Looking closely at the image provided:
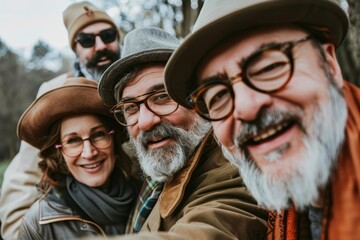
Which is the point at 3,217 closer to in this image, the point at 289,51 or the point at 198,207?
the point at 198,207

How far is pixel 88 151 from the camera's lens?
290cm

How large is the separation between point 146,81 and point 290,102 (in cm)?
131

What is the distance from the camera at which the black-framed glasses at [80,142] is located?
2957 mm

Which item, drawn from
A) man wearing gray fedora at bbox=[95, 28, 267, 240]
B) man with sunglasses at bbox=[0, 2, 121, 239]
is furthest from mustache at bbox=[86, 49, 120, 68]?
man wearing gray fedora at bbox=[95, 28, 267, 240]

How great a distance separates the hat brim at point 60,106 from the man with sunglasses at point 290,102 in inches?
59.7

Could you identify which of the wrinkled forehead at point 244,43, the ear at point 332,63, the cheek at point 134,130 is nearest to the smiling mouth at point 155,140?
the cheek at point 134,130

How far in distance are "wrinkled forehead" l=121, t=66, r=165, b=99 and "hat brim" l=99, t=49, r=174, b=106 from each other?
0.23 ft

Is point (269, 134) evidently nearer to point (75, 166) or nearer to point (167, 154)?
point (167, 154)

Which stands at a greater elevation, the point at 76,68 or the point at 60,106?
the point at 76,68

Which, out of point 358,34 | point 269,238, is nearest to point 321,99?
point 269,238

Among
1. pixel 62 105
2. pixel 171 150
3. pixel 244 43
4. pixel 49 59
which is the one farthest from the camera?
pixel 49 59

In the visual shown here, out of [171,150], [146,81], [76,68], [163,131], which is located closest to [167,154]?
[171,150]

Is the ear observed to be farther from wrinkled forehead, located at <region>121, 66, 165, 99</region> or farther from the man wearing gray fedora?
wrinkled forehead, located at <region>121, 66, 165, 99</region>

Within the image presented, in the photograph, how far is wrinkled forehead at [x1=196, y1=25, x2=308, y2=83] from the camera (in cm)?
148
